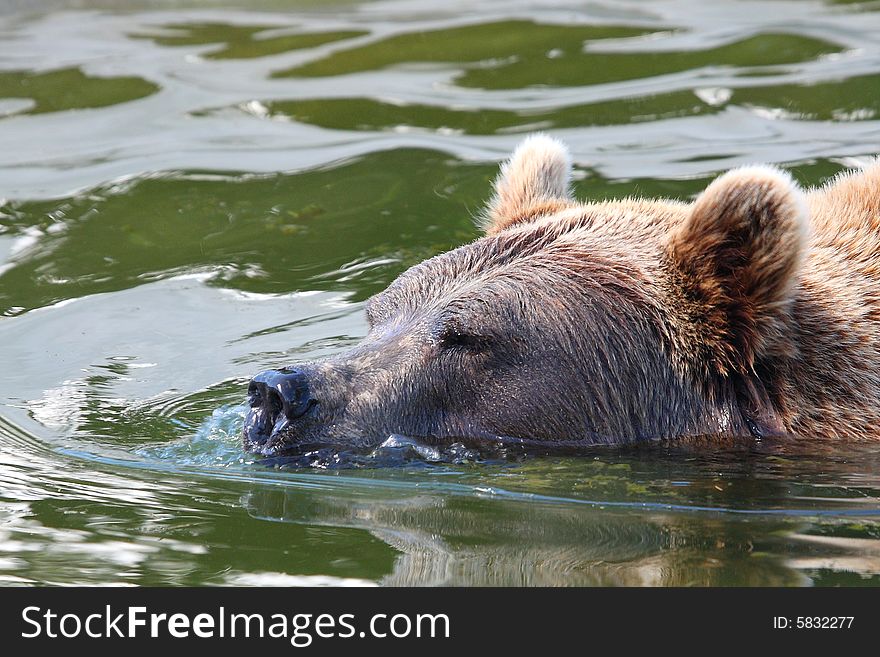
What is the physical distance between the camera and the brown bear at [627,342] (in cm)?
700

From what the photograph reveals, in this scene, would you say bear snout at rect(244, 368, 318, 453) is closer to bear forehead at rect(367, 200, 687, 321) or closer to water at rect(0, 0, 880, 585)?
water at rect(0, 0, 880, 585)

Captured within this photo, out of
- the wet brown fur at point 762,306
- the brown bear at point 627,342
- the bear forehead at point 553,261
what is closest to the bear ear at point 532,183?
the bear forehead at point 553,261

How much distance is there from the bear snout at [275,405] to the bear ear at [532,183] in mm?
1965

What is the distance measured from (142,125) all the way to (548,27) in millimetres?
5268

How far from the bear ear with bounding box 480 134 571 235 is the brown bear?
0.88 m

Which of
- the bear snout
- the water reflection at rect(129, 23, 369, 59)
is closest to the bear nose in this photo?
the bear snout

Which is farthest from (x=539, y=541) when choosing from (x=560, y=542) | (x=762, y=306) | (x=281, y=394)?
(x=762, y=306)

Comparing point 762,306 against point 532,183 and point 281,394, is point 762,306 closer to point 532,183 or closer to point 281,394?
point 532,183

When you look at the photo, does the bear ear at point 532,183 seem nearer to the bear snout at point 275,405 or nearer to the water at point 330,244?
the water at point 330,244

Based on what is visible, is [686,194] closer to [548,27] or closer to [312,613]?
[548,27]

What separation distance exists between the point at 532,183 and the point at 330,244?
310 cm

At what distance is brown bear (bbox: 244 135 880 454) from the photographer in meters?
7.00

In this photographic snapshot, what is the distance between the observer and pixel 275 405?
7.04 meters

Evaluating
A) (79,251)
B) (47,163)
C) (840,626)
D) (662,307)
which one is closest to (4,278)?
(79,251)
